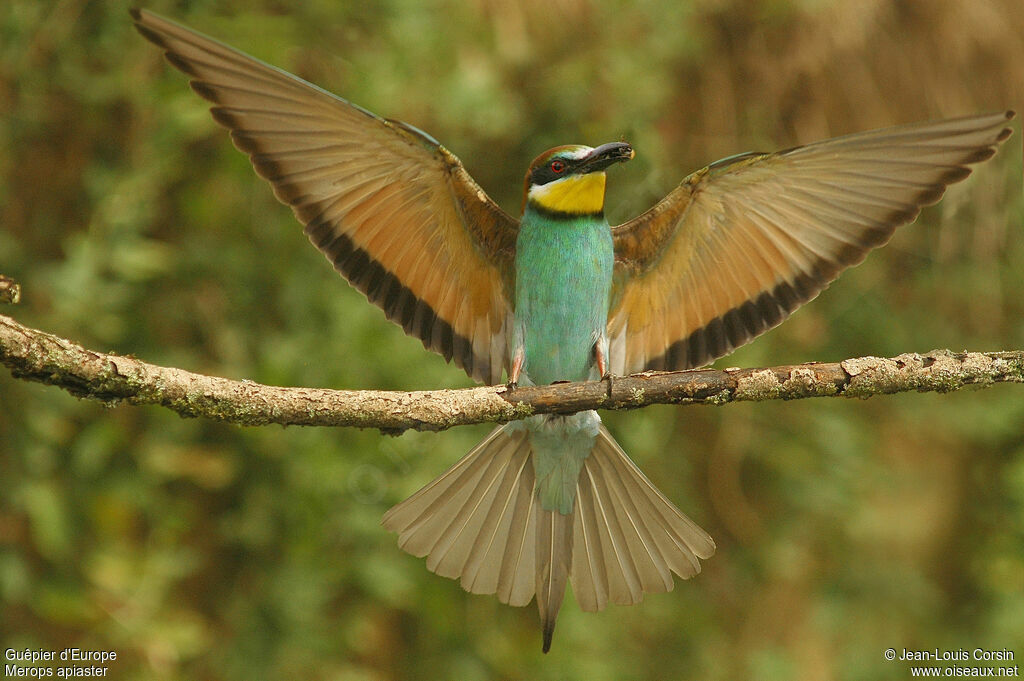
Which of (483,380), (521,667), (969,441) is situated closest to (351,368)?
(483,380)

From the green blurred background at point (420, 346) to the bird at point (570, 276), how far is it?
1.71ft

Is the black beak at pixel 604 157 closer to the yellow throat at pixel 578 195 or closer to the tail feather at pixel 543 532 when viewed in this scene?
the yellow throat at pixel 578 195

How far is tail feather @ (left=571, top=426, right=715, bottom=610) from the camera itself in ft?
6.63

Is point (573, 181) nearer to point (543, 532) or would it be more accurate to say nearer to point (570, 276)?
point (570, 276)

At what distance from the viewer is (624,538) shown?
207cm

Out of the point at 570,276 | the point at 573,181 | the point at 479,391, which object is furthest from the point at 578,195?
the point at 479,391

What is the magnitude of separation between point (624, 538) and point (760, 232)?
0.66 m

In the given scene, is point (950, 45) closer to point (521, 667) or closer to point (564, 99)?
point (564, 99)

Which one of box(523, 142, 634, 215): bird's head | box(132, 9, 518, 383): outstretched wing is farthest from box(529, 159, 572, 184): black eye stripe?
box(132, 9, 518, 383): outstretched wing

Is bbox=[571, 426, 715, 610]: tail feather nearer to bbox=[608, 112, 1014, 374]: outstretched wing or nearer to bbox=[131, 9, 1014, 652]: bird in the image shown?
bbox=[131, 9, 1014, 652]: bird

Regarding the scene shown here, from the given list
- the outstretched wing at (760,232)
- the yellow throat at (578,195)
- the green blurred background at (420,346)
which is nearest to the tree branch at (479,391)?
the outstretched wing at (760,232)

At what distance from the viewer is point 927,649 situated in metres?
3.66

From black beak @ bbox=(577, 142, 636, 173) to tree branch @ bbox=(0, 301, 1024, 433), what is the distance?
59cm

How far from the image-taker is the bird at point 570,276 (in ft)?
6.32
